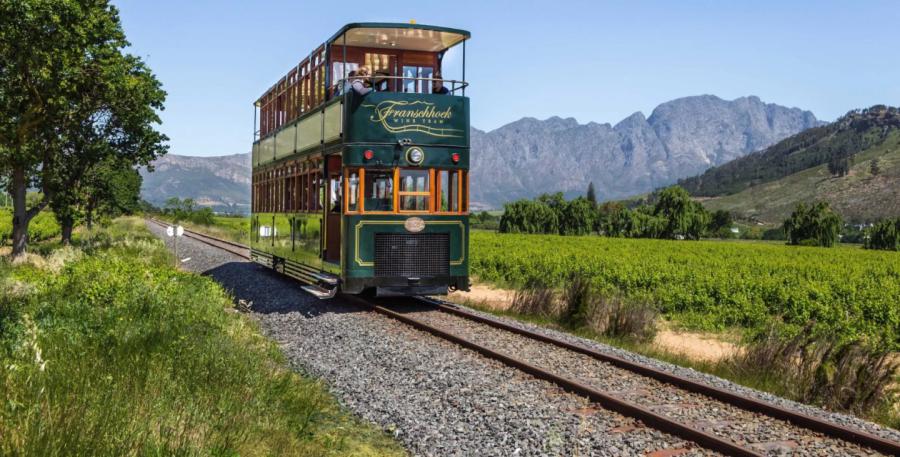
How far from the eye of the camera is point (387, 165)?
14070mm

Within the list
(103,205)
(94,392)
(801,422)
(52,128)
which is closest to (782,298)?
(801,422)

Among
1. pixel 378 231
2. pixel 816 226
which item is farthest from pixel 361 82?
pixel 816 226

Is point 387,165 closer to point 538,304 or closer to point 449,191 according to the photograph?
point 449,191

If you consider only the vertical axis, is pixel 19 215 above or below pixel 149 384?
above

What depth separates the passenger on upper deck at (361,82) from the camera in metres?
13.8

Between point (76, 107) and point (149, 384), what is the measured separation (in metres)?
21.0

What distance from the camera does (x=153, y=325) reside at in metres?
9.05

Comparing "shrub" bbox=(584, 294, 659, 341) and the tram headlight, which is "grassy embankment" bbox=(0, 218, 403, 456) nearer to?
the tram headlight

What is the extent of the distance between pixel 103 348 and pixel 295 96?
36.4 ft

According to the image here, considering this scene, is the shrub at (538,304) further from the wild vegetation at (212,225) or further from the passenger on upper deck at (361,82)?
the wild vegetation at (212,225)

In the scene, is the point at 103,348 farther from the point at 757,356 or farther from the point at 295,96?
the point at 295,96

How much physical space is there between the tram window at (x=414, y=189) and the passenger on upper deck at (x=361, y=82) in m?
1.69

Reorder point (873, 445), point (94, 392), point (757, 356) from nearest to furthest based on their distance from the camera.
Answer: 1. point (94, 392)
2. point (873, 445)
3. point (757, 356)

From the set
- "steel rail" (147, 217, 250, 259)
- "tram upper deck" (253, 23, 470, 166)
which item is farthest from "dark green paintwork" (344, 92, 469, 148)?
"steel rail" (147, 217, 250, 259)
